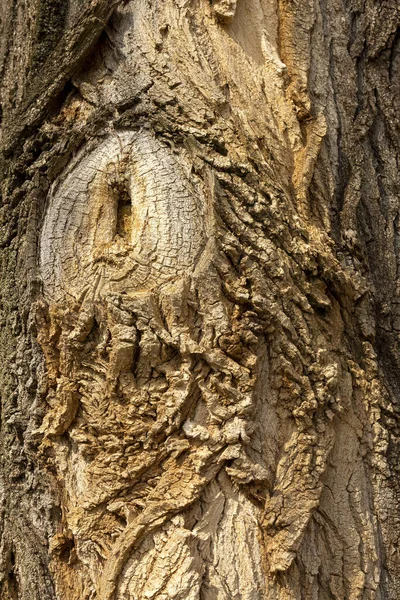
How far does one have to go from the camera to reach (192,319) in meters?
1.88

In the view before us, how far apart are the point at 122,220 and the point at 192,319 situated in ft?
1.15

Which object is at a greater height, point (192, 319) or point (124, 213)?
point (124, 213)

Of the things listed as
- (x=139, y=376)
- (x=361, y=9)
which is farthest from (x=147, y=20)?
(x=139, y=376)

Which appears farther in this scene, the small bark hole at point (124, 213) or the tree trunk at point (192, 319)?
the small bark hole at point (124, 213)

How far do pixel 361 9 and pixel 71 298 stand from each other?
1371mm

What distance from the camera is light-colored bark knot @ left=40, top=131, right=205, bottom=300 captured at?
6.13 feet

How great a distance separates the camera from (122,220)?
1.97 m

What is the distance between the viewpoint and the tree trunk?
185 cm

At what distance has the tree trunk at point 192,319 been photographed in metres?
1.85

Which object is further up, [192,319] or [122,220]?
[122,220]

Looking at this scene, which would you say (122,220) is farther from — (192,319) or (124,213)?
(192,319)

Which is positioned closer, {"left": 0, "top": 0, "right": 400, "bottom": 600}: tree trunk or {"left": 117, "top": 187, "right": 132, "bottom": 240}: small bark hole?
{"left": 0, "top": 0, "right": 400, "bottom": 600}: tree trunk

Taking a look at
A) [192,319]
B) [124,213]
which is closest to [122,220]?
[124,213]

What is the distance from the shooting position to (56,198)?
1990mm
